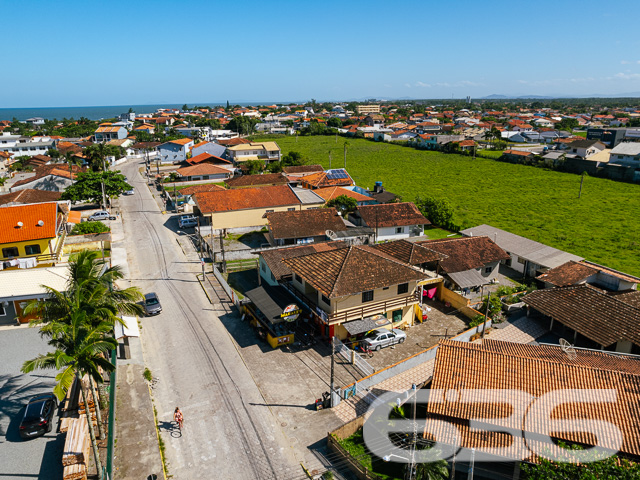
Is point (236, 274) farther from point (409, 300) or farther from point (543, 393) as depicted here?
point (543, 393)

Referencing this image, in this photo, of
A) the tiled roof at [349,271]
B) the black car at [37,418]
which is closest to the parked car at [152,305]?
the tiled roof at [349,271]

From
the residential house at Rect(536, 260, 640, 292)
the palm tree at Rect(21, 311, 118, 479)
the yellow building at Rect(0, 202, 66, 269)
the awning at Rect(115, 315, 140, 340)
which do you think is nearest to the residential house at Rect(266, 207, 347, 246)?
the awning at Rect(115, 315, 140, 340)

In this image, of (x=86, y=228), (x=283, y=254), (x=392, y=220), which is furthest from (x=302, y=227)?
(x=86, y=228)

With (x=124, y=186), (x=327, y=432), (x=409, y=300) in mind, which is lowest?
(x=327, y=432)

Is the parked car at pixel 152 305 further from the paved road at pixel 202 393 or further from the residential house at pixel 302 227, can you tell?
the residential house at pixel 302 227

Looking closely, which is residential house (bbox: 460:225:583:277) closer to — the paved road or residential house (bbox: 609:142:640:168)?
the paved road

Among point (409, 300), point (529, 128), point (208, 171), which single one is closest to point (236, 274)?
point (409, 300)
